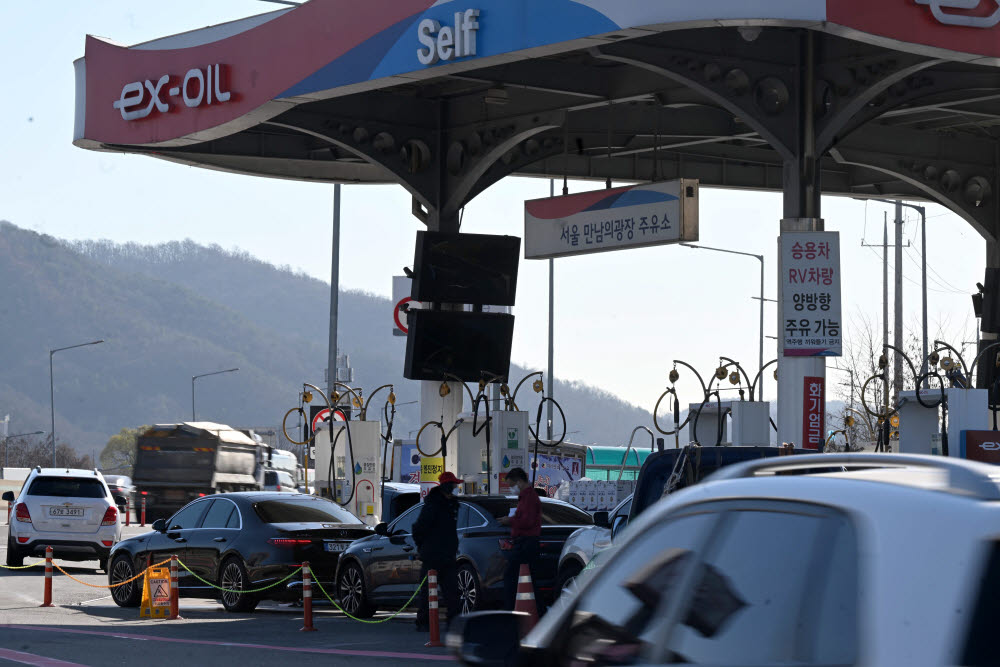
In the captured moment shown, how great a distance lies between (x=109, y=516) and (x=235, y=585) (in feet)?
27.0

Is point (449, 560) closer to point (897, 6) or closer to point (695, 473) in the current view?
point (695, 473)

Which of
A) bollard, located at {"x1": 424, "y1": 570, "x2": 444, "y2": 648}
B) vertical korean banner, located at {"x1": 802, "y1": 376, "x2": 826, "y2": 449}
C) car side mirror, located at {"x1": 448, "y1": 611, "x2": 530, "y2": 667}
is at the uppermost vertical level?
vertical korean banner, located at {"x1": 802, "y1": 376, "x2": 826, "y2": 449}

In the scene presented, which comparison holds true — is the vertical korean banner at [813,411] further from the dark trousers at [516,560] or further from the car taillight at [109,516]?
the car taillight at [109,516]

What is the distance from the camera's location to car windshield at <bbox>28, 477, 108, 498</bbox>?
90.4ft

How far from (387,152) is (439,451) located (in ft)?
16.2

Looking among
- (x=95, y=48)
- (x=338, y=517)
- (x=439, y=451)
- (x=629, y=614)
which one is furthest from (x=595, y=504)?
Result: (x=629, y=614)

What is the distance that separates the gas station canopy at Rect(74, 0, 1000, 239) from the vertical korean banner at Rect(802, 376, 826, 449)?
212cm

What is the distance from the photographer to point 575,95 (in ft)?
78.4

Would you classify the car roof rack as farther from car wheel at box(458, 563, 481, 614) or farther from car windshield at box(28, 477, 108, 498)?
car windshield at box(28, 477, 108, 498)

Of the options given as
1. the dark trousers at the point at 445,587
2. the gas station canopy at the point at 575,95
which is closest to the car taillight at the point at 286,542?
the dark trousers at the point at 445,587

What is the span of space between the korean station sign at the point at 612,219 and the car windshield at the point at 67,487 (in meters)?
9.01

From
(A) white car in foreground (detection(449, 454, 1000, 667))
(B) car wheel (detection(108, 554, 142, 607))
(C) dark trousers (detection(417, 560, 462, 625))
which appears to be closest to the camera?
(A) white car in foreground (detection(449, 454, 1000, 667))

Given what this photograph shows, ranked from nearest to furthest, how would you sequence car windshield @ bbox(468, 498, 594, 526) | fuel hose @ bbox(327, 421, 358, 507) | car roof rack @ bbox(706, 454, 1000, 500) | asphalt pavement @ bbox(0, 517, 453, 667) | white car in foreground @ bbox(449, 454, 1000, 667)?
white car in foreground @ bbox(449, 454, 1000, 667)
car roof rack @ bbox(706, 454, 1000, 500)
asphalt pavement @ bbox(0, 517, 453, 667)
car windshield @ bbox(468, 498, 594, 526)
fuel hose @ bbox(327, 421, 358, 507)

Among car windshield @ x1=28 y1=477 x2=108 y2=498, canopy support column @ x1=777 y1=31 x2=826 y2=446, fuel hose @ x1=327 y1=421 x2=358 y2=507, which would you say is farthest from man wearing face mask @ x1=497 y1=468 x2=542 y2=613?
car windshield @ x1=28 y1=477 x2=108 y2=498
